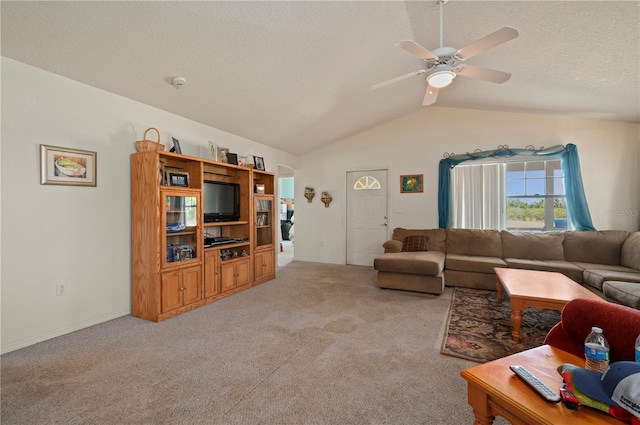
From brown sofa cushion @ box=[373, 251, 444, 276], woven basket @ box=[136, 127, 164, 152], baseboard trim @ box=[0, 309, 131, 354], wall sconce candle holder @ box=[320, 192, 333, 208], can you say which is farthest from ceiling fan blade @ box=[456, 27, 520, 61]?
baseboard trim @ box=[0, 309, 131, 354]

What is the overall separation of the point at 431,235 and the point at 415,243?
34 centimetres

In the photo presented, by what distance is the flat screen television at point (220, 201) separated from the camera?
3.58 metres

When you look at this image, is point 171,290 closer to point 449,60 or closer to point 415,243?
point 449,60

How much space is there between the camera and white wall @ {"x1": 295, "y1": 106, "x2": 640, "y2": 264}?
397cm

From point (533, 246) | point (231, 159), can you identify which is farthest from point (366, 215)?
point (231, 159)

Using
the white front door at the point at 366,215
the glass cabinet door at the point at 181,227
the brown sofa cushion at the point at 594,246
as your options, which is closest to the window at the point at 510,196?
the brown sofa cushion at the point at 594,246

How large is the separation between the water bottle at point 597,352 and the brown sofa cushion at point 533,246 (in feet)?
11.3

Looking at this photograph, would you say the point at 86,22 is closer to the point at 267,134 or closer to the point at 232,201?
the point at 232,201

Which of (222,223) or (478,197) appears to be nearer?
(222,223)

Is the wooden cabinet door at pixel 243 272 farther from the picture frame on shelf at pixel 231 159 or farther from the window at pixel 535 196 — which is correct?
the window at pixel 535 196

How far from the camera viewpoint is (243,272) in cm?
392

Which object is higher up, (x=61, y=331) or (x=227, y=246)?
(x=227, y=246)

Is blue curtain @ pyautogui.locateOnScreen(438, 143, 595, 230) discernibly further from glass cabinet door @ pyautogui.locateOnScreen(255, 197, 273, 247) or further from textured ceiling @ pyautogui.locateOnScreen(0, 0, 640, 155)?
glass cabinet door @ pyautogui.locateOnScreen(255, 197, 273, 247)

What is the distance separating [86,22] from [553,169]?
5988 millimetres
